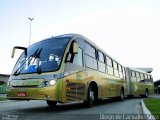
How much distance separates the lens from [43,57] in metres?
11.0

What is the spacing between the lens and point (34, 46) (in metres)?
12.0

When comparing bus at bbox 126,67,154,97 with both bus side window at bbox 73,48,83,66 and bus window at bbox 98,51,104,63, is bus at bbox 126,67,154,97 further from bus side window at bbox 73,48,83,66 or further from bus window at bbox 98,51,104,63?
bus side window at bbox 73,48,83,66

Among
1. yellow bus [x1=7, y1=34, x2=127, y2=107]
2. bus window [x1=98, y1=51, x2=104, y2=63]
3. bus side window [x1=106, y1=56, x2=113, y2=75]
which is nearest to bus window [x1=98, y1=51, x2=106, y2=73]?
bus window [x1=98, y1=51, x2=104, y2=63]

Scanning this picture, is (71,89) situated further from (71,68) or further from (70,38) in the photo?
(70,38)

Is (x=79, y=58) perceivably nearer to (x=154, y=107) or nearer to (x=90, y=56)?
(x=90, y=56)

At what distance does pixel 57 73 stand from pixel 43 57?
3.56ft

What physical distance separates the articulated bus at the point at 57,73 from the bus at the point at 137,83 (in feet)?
41.6

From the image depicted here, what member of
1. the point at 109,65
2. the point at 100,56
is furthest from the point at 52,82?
the point at 109,65

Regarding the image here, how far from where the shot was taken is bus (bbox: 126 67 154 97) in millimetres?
26312

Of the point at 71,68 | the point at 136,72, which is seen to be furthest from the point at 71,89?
the point at 136,72

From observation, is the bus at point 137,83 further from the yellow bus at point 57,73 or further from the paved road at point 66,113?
the paved road at point 66,113

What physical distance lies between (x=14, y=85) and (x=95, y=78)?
4405 millimetres

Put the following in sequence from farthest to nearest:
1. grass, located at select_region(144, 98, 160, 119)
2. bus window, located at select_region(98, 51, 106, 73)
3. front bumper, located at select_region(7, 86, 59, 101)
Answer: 1. bus window, located at select_region(98, 51, 106, 73)
2. front bumper, located at select_region(7, 86, 59, 101)
3. grass, located at select_region(144, 98, 160, 119)

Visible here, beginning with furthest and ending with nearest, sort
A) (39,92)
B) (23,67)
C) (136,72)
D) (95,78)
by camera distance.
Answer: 1. (136,72)
2. (95,78)
3. (23,67)
4. (39,92)
